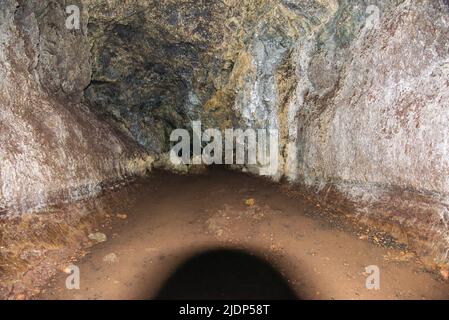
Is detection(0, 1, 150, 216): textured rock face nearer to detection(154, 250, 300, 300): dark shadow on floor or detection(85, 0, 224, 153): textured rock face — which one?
detection(85, 0, 224, 153): textured rock face

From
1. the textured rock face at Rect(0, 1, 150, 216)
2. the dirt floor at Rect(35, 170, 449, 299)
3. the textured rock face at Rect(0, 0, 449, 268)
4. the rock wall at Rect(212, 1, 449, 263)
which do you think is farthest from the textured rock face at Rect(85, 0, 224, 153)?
the dirt floor at Rect(35, 170, 449, 299)

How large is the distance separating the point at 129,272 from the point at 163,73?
937 centimetres

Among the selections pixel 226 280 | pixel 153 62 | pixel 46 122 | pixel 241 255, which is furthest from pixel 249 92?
pixel 226 280

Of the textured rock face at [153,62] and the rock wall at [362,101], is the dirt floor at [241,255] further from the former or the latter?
the textured rock face at [153,62]

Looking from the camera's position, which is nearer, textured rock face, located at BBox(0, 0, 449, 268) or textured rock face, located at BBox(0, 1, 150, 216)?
textured rock face, located at BBox(0, 0, 449, 268)

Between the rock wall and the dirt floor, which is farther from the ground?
the rock wall

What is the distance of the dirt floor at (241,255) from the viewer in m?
5.78

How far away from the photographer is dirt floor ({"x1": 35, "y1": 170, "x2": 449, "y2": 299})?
578 centimetres

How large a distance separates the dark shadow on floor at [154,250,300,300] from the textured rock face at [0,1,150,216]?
147 inches

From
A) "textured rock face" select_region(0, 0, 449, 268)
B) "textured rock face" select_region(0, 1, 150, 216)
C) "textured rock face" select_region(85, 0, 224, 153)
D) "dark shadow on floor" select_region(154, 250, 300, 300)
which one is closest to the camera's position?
"dark shadow on floor" select_region(154, 250, 300, 300)

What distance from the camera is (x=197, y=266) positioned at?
6.66m

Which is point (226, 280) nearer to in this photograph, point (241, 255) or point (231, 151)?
point (241, 255)

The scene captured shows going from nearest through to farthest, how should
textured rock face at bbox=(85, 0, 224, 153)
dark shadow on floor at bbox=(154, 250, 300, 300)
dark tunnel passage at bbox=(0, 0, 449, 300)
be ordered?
dark shadow on floor at bbox=(154, 250, 300, 300) → dark tunnel passage at bbox=(0, 0, 449, 300) → textured rock face at bbox=(85, 0, 224, 153)
